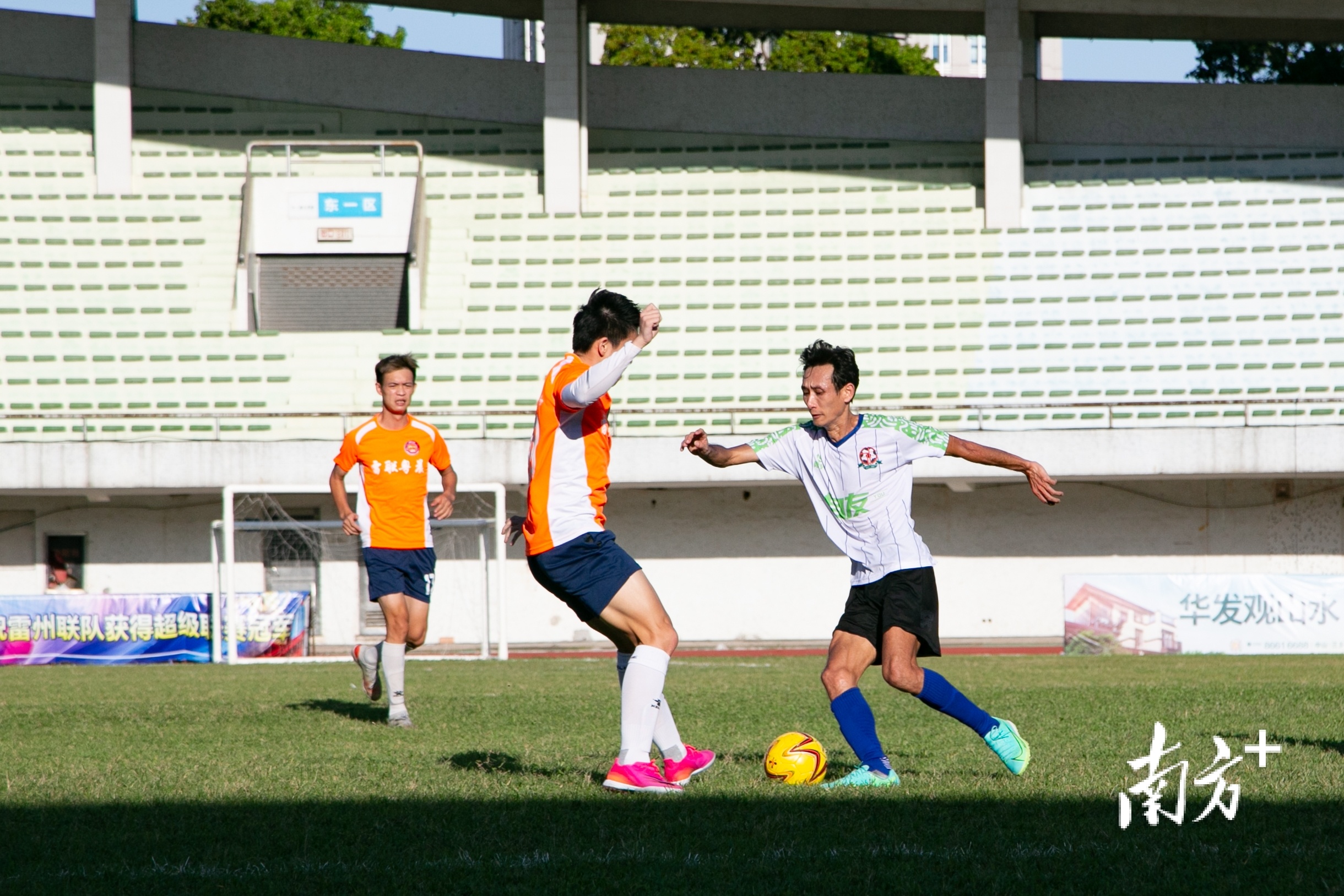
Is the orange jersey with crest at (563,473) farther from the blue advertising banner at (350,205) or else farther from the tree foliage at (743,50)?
the tree foliage at (743,50)

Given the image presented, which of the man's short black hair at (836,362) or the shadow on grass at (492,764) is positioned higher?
the man's short black hair at (836,362)

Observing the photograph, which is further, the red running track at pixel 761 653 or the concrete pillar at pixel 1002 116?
the concrete pillar at pixel 1002 116

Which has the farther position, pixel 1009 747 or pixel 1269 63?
pixel 1269 63

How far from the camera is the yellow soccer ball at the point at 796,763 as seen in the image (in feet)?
19.0

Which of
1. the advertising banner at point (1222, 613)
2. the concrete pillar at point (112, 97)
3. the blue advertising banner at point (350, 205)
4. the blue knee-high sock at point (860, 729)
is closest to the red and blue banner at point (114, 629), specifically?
the blue advertising banner at point (350, 205)

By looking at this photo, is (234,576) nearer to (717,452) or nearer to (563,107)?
(563,107)

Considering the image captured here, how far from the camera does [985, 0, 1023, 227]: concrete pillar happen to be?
2328 cm

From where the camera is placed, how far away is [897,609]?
5.91 meters

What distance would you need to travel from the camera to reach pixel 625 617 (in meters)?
5.75

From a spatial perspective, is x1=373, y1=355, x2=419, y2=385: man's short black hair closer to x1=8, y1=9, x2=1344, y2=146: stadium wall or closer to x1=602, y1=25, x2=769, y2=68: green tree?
x1=8, y1=9, x2=1344, y2=146: stadium wall

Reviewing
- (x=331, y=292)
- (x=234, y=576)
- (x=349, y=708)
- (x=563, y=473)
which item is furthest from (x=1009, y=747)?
(x=331, y=292)

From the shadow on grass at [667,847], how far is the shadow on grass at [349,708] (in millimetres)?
3805

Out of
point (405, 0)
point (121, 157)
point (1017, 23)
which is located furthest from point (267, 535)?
point (1017, 23)

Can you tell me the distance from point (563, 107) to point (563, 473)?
1886 centimetres
